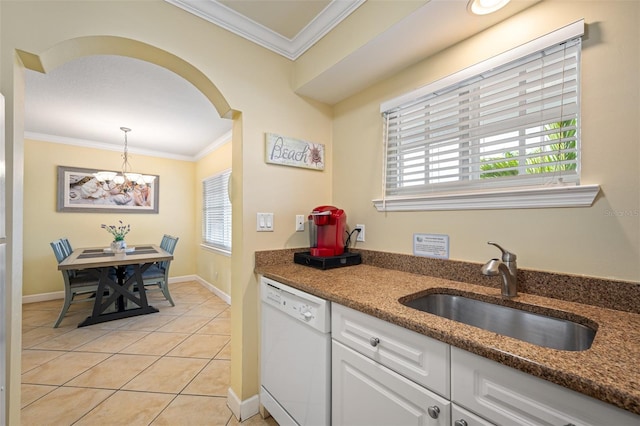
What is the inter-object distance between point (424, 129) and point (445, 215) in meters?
0.51

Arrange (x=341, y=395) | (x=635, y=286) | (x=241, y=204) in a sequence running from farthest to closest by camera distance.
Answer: (x=241, y=204)
(x=341, y=395)
(x=635, y=286)

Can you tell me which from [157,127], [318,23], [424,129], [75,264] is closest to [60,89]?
[157,127]

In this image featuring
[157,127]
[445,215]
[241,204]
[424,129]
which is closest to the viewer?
[445,215]

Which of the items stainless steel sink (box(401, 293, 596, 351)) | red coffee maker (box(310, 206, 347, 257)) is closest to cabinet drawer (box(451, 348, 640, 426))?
stainless steel sink (box(401, 293, 596, 351))

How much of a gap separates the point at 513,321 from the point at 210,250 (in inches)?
166

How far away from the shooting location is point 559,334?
96 cm

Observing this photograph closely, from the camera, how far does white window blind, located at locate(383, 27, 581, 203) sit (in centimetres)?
107

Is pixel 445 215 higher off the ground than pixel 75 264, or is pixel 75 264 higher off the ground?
pixel 445 215

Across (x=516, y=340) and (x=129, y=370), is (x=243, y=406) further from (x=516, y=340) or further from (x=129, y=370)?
(x=516, y=340)

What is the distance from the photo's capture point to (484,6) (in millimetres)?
1131

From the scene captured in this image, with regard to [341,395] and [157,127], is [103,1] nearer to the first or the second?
[341,395]

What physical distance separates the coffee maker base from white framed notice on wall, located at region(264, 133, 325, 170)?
63 centimetres

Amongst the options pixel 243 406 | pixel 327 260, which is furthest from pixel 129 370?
pixel 327 260

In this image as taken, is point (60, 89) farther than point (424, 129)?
Yes
